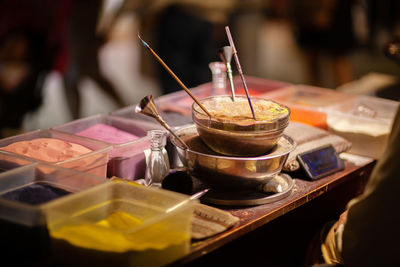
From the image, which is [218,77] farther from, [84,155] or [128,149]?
[84,155]

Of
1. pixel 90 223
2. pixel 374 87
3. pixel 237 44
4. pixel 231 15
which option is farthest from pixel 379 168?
pixel 237 44

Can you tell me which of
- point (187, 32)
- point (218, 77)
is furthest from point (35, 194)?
point (187, 32)

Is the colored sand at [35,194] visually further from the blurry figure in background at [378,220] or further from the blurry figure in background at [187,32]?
the blurry figure in background at [187,32]

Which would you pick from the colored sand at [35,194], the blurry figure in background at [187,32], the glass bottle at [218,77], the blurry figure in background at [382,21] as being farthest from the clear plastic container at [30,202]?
the blurry figure in background at [382,21]

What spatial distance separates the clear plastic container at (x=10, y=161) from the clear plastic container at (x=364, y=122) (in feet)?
4.28

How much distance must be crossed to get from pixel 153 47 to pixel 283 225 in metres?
3.67

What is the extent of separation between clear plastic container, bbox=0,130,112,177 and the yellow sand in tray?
304mm

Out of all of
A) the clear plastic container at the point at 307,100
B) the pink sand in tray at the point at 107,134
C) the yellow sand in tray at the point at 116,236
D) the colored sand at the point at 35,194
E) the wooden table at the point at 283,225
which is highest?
the clear plastic container at the point at 307,100

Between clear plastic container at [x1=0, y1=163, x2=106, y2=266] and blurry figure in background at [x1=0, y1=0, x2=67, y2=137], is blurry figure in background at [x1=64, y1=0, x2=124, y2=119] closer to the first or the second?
blurry figure in background at [x1=0, y1=0, x2=67, y2=137]

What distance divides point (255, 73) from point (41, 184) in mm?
4839

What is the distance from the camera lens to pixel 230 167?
1521mm

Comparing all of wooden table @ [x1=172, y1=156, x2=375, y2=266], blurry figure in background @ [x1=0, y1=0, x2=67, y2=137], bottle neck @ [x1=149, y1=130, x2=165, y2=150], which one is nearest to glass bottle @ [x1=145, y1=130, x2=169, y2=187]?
bottle neck @ [x1=149, y1=130, x2=165, y2=150]

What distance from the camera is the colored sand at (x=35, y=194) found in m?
1.29

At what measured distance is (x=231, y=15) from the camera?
516cm
